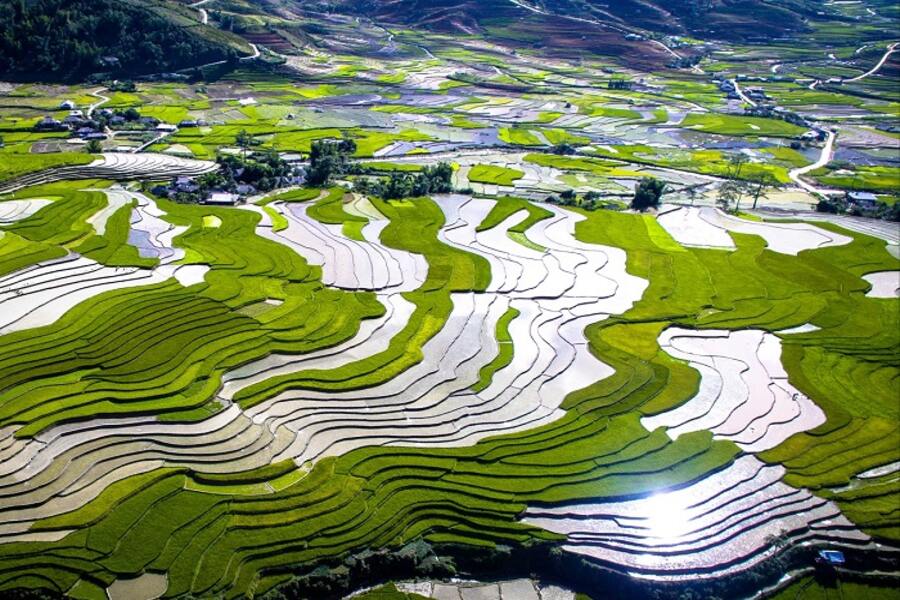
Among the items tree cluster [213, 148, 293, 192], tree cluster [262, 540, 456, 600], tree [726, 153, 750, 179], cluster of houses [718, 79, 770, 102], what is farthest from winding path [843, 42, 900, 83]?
tree cluster [262, 540, 456, 600]

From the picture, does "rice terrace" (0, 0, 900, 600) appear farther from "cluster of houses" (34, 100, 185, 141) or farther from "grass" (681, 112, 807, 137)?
"grass" (681, 112, 807, 137)

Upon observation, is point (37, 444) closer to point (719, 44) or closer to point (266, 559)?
point (266, 559)

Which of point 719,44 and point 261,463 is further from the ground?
point 719,44

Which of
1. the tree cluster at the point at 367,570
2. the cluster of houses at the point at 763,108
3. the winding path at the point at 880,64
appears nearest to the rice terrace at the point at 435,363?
the tree cluster at the point at 367,570

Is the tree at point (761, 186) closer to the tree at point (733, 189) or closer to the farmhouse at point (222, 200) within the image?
the tree at point (733, 189)

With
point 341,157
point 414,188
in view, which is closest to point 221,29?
point 341,157
